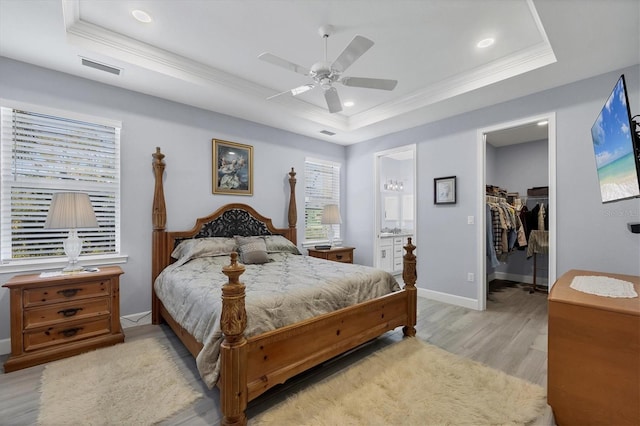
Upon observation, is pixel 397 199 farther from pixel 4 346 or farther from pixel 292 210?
pixel 4 346

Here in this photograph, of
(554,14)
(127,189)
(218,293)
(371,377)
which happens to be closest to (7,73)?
(127,189)

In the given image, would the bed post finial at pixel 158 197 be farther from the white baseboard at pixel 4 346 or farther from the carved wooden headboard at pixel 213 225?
the white baseboard at pixel 4 346

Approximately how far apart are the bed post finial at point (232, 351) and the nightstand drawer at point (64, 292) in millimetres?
1784

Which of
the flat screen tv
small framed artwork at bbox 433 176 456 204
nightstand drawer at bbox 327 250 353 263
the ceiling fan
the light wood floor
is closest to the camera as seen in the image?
the flat screen tv

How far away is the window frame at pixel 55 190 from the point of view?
2594mm

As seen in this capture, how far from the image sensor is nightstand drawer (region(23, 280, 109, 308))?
2340mm

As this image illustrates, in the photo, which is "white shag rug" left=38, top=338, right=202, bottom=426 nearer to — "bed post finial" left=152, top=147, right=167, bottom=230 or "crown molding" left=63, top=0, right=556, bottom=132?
"bed post finial" left=152, top=147, right=167, bottom=230

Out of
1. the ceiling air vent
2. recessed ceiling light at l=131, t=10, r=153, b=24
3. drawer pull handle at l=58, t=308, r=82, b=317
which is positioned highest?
recessed ceiling light at l=131, t=10, r=153, b=24

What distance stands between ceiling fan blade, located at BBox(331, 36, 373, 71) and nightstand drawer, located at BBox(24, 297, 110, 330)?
3005mm

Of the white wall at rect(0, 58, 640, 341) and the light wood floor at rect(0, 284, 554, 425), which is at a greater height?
the white wall at rect(0, 58, 640, 341)

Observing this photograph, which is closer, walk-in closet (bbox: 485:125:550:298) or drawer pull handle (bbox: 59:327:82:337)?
drawer pull handle (bbox: 59:327:82:337)

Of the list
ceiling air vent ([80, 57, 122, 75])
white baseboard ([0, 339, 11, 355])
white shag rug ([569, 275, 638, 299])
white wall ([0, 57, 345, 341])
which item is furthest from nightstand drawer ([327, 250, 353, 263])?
white baseboard ([0, 339, 11, 355])

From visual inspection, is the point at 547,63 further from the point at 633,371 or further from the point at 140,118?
the point at 140,118

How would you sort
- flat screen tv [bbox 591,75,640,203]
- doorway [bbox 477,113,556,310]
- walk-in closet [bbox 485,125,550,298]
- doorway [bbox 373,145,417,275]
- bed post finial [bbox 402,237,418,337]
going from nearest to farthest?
flat screen tv [bbox 591,75,640,203]
bed post finial [bbox 402,237,418,337]
doorway [bbox 477,113,556,310]
walk-in closet [bbox 485,125,550,298]
doorway [bbox 373,145,417,275]
